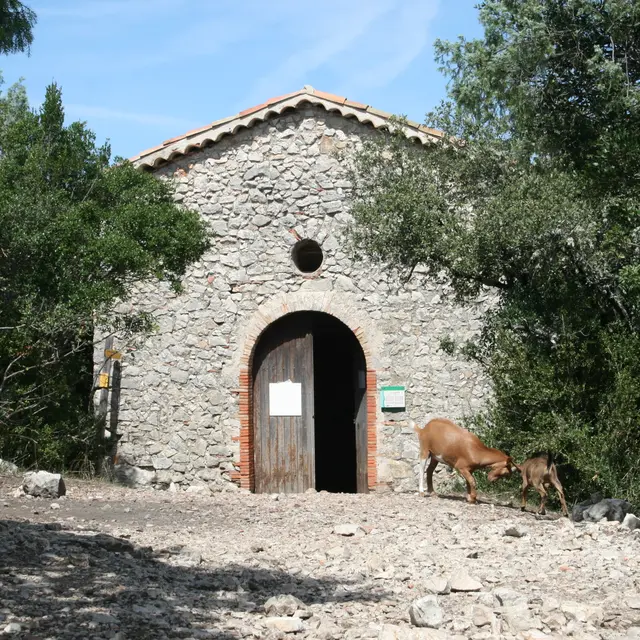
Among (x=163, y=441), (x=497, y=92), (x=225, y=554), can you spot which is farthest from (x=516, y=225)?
(x=163, y=441)

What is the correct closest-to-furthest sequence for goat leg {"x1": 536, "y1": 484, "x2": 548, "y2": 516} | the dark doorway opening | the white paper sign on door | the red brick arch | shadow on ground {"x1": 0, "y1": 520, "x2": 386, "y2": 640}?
shadow on ground {"x1": 0, "y1": 520, "x2": 386, "y2": 640} → goat leg {"x1": 536, "y1": 484, "x2": 548, "y2": 516} → the red brick arch → the white paper sign on door → the dark doorway opening

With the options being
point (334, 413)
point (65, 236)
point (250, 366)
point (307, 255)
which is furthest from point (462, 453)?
point (334, 413)

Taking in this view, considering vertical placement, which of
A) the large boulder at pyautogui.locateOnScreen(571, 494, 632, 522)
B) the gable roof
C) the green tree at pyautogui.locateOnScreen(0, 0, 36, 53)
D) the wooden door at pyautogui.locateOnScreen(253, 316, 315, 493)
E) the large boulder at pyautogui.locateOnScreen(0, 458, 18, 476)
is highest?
the gable roof

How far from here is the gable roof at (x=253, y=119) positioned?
1408cm

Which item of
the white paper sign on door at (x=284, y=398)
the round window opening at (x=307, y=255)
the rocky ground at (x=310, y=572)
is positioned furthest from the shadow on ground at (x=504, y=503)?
the round window opening at (x=307, y=255)

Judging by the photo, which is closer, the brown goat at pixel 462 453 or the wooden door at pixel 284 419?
the brown goat at pixel 462 453

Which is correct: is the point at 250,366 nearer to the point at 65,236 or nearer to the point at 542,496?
the point at 65,236

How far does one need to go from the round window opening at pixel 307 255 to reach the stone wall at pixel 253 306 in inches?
5.9

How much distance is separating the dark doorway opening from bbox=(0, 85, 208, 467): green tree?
649cm

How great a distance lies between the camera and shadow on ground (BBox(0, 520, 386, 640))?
5383mm

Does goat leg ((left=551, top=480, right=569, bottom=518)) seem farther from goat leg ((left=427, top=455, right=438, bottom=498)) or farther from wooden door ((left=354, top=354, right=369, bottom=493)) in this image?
wooden door ((left=354, top=354, right=369, bottom=493))

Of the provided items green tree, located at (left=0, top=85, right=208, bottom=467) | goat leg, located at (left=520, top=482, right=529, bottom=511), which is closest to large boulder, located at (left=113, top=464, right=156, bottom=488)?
green tree, located at (left=0, top=85, right=208, bottom=467)

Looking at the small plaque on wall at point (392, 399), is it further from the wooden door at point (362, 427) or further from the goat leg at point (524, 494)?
the goat leg at point (524, 494)

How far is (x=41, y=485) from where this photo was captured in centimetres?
1088
